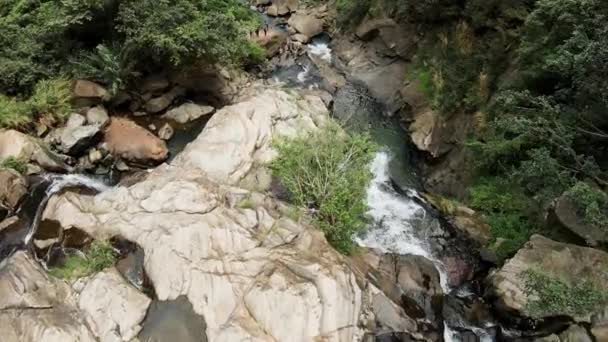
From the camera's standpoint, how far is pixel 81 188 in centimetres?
1348

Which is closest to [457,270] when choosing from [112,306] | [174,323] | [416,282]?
[416,282]

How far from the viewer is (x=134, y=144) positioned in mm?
15109

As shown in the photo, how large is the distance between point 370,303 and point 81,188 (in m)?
8.45

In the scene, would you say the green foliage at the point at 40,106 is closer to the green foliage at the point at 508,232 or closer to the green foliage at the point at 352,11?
the green foliage at the point at 508,232

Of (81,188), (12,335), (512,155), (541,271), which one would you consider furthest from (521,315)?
(81,188)

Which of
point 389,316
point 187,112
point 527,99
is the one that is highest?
point 527,99

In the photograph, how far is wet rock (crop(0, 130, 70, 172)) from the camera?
44.1 feet

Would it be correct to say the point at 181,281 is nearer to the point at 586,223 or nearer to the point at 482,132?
the point at 586,223

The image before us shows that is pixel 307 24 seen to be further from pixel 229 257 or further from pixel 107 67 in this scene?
pixel 229 257

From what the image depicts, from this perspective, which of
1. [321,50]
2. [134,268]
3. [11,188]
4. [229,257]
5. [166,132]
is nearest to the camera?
[134,268]

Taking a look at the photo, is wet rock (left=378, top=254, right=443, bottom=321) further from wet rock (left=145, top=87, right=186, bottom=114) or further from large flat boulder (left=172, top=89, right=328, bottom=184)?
wet rock (left=145, top=87, right=186, bottom=114)

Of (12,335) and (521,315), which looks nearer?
(12,335)

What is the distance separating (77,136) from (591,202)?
44.6ft

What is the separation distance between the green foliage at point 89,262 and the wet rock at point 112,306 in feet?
0.93
